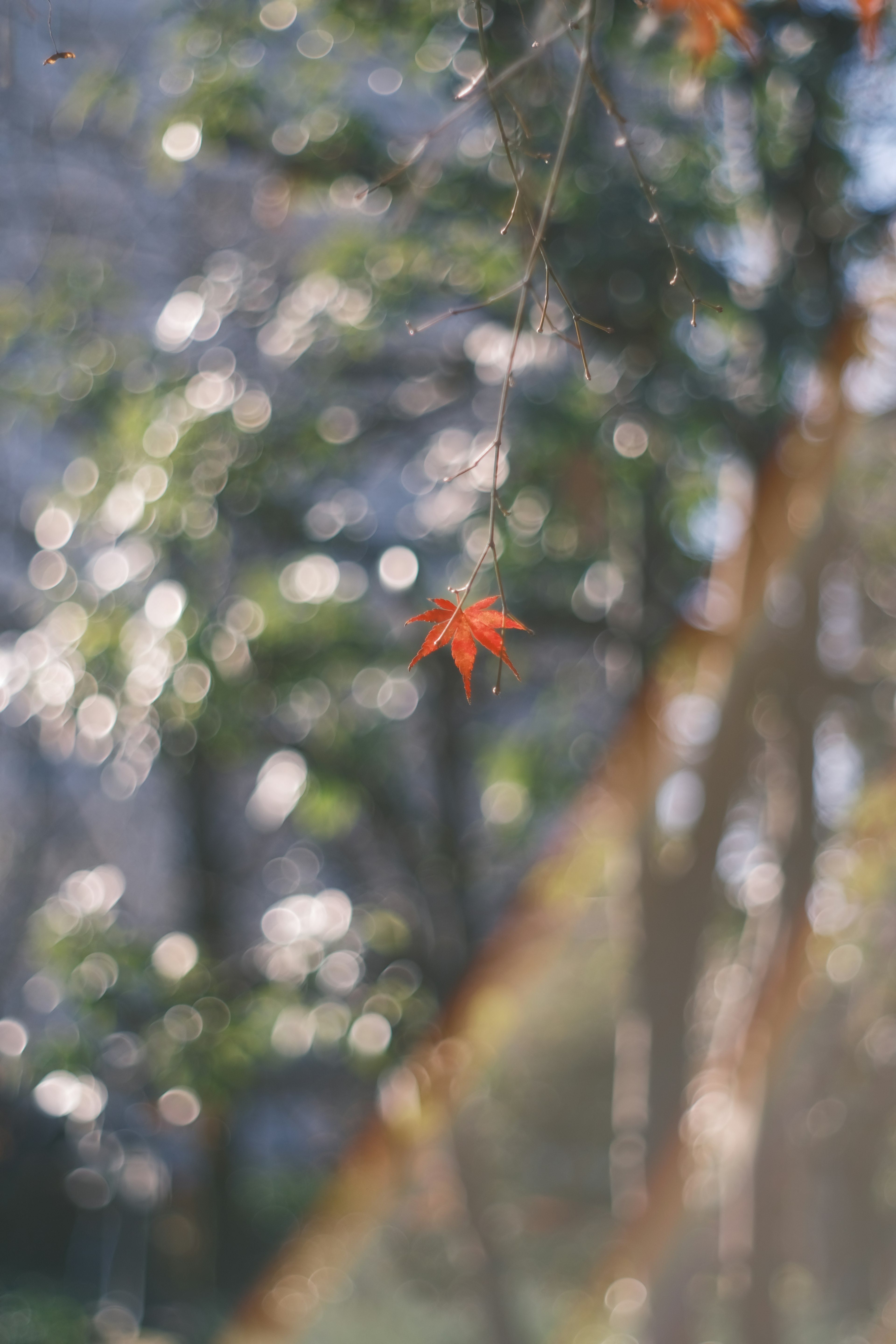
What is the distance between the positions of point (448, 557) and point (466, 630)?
1.83 m

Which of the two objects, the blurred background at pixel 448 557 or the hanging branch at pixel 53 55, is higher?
the hanging branch at pixel 53 55

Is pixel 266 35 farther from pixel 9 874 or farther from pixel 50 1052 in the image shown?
pixel 9 874

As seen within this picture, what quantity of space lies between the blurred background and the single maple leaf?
26.6 inches

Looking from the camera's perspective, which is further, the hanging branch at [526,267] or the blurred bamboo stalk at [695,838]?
the blurred bamboo stalk at [695,838]

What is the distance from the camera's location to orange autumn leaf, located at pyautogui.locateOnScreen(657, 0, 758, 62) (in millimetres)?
1583

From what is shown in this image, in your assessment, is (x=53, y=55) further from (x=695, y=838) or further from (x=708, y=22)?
(x=695, y=838)

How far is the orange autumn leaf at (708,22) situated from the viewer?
5.19 feet

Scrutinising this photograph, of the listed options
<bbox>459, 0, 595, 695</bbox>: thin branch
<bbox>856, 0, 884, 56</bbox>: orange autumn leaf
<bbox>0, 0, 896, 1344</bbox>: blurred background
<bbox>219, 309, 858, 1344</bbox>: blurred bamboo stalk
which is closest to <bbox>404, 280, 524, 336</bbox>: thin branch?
<bbox>459, 0, 595, 695</bbox>: thin branch

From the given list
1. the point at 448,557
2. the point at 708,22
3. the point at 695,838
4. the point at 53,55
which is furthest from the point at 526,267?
the point at 695,838

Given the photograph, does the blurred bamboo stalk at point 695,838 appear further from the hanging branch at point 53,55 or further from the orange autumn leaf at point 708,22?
the hanging branch at point 53,55

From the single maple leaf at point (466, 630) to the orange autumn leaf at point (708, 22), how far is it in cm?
83

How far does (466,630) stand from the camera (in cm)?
130

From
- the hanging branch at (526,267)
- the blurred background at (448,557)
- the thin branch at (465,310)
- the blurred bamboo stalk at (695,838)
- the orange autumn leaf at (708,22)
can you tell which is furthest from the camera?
the blurred bamboo stalk at (695,838)

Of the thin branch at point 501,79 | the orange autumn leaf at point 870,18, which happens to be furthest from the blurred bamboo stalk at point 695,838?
the thin branch at point 501,79
